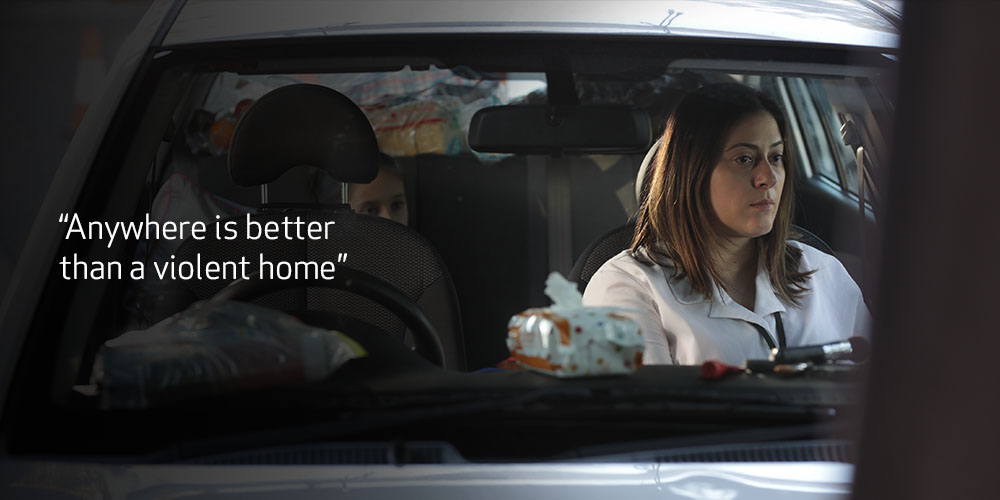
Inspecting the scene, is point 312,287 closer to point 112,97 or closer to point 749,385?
point 112,97

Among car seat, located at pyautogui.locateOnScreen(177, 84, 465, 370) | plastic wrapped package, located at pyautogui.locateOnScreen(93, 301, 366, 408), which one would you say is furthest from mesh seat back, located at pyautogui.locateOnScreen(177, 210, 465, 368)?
plastic wrapped package, located at pyautogui.locateOnScreen(93, 301, 366, 408)

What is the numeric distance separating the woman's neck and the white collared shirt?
0.02 metres

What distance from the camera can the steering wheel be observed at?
1709mm

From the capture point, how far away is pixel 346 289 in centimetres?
183

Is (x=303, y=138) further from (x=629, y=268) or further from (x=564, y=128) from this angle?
(x=629, y=268)

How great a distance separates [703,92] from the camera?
2.02 m

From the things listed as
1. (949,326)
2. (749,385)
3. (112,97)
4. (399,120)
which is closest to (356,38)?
(112,97)

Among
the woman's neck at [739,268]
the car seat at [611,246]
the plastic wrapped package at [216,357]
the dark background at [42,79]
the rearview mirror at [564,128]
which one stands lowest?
the plastic wrapped package at [216,357]

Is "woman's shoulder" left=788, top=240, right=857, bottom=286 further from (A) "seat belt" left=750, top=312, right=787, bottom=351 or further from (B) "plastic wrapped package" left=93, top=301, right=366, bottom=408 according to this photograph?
(B) "plastic wrapped package" left=93, top=301, right=366, bottom=408

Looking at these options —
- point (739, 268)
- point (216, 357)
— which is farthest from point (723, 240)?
point (216, 357)

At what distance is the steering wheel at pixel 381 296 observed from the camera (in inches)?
67.3

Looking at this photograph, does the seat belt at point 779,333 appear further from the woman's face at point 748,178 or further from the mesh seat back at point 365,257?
the mesh seat back at point 365,257

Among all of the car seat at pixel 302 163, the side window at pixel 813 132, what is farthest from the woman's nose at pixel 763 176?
the side window at pixel 813 132

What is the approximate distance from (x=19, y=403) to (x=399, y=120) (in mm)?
2679
